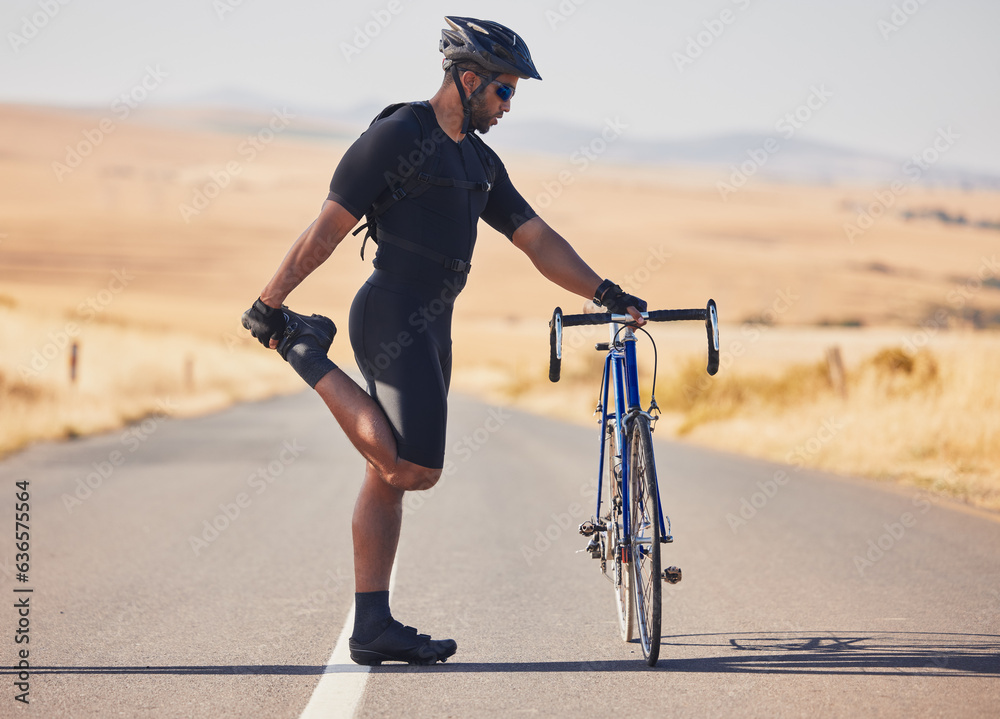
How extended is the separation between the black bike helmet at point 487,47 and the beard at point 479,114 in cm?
13

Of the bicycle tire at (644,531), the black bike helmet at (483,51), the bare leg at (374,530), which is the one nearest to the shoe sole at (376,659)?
the bare leg at (374,530)

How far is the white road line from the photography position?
3906mm

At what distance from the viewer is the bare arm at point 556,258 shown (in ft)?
15.8

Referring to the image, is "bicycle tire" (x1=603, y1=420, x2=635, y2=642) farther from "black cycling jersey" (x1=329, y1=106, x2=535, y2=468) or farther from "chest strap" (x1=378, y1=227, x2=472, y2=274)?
"chest strap" (x1=378, y1=227, x2=472, y2=274)

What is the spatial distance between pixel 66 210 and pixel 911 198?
132490 mm

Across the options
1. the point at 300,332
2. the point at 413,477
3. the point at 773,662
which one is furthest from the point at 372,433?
the point at 773,662

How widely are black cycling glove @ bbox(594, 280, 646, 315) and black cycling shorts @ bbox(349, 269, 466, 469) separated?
67 centimetres

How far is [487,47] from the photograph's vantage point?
422 centimetres

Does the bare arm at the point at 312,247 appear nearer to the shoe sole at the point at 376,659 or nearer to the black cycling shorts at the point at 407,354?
the black cycling shorts at the point at 407,354

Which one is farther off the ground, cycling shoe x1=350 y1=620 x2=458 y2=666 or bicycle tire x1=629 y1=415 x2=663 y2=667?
bicycle tire x1=629 y1=415 x2=663 y2=667

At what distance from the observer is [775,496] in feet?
33.7

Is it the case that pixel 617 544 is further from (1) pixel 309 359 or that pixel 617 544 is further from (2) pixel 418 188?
(2) pixel 418 188

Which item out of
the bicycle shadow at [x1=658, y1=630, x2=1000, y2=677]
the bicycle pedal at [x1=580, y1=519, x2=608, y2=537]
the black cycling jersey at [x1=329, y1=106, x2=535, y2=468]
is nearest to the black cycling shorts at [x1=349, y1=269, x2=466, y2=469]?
the black cycling jersey at [x1=329, y1=106, x2=535, y2=468]

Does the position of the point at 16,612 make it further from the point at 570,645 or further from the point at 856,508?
the point at 856,508
